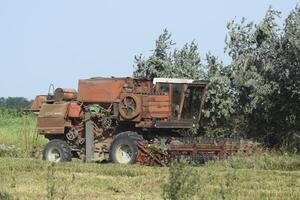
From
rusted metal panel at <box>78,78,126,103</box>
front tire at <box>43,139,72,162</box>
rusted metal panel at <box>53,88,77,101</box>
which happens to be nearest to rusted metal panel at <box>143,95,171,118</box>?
rusted metal panel at <box>78,78,126,103</box>

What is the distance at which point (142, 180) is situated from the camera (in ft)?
41.9

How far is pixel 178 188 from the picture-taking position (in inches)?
272

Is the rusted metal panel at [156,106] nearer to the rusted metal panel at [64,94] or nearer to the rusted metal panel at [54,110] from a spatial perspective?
the rusted metal panel at [54,110]

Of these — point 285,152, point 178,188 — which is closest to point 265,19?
point 285,152

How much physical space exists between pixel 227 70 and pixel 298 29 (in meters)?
3.39

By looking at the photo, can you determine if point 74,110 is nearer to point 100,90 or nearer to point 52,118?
point 52,118

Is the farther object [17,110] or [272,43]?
[17,110]

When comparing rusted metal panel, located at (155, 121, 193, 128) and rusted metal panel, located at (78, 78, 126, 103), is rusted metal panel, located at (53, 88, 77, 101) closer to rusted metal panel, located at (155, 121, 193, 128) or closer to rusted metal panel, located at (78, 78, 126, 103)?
rusted metal panel, located at (78, 78, 126, 103)

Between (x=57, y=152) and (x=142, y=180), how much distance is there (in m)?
7.27

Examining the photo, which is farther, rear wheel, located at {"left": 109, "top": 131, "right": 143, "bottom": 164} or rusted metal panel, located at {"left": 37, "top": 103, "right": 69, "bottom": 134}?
rusted metal panel, located at {"left": 37, "top": 103, "right": 69, "bottom": 134}

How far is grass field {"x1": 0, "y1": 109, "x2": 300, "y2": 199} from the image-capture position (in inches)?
407

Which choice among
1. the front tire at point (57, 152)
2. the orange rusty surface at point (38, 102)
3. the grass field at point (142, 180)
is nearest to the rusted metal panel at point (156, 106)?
the grass field at point (142, 180)

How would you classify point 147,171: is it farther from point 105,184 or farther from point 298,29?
point 298,29

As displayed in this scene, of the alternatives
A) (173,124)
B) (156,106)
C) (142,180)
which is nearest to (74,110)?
(156,106)
